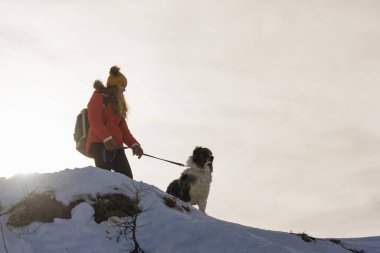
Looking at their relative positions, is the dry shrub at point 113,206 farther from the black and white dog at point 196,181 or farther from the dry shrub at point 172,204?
the black and white dog at point 196,181

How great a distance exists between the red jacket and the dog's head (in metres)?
3.37

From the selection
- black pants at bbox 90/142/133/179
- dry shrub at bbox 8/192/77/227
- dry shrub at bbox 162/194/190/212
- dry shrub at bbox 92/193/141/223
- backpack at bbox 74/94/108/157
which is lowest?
dry shrub at bbox 8/192/77/227

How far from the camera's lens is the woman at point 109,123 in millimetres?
9969

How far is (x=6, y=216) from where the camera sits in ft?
26.6

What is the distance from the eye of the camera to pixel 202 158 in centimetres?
1380

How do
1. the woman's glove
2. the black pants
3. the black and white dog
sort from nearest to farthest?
the black pants → the woman's glove → the black and white dog

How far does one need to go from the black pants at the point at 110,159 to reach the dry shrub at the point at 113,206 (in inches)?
65.3

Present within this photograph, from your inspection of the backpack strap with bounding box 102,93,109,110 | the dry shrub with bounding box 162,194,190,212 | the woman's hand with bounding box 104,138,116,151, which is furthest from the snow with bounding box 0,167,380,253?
the backpack strap with bounding box 102,93,109,110

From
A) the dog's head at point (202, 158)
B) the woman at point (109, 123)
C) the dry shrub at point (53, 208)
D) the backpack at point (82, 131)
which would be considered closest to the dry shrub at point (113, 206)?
the dry shrub at point (53, 208)

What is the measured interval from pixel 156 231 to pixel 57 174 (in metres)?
2.50

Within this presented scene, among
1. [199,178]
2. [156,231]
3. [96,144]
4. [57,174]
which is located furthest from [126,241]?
[199,178]

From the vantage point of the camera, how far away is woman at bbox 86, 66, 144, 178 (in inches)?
392

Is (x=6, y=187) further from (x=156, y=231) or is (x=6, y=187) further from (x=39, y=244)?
(x=156, y=231)

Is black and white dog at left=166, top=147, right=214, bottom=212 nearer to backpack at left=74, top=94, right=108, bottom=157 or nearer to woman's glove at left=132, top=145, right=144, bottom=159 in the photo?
woman's glove at left=132, top=145, right=144, bottom=159
